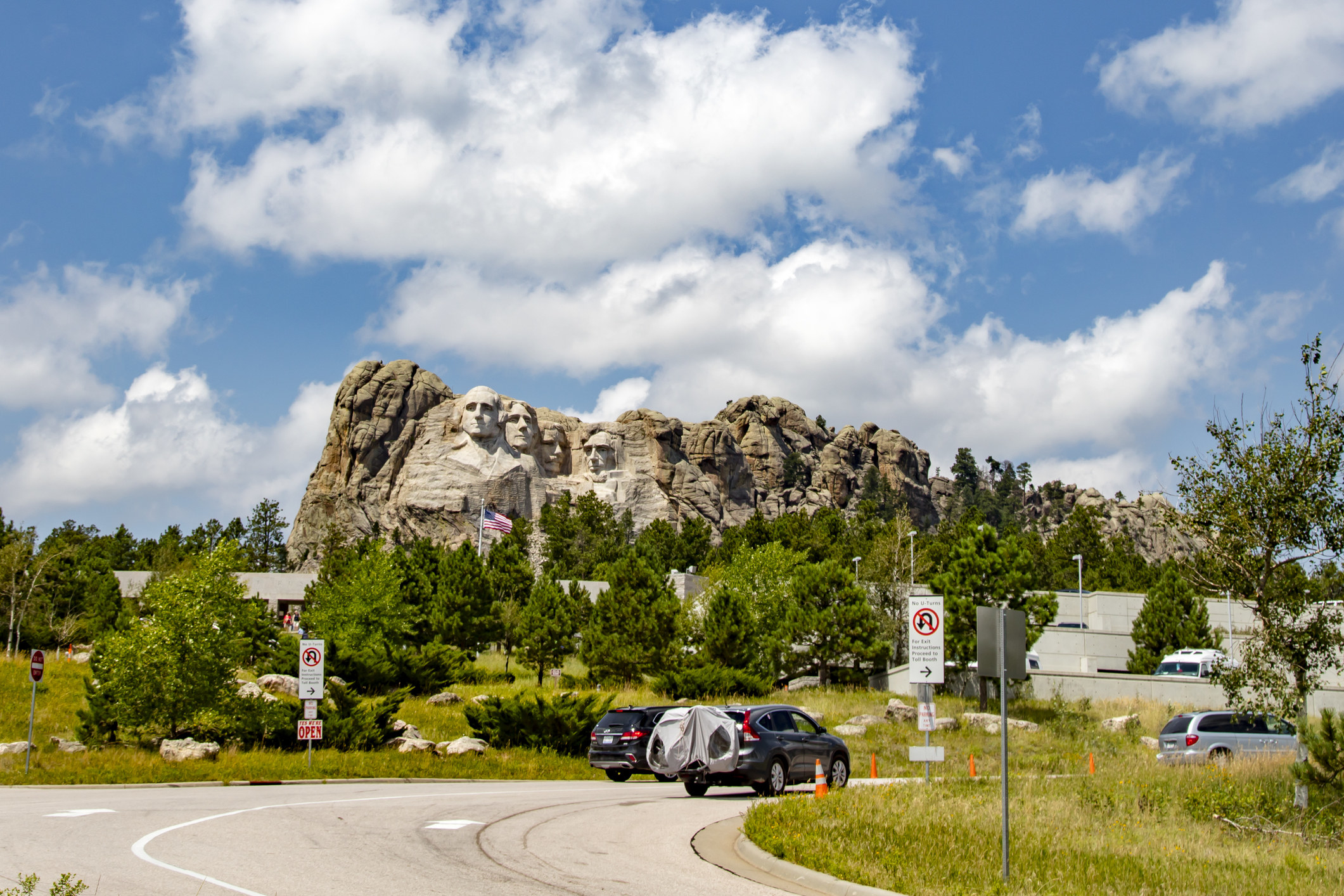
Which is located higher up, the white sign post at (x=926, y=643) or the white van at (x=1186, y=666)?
the white sign post at (x=926, y=643)

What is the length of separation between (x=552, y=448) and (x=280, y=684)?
73.3 meters

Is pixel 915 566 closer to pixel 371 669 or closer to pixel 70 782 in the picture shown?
pixel 371 669

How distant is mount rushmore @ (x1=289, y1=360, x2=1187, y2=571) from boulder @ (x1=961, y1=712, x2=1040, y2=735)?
69368mm

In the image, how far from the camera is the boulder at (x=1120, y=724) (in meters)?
37.3

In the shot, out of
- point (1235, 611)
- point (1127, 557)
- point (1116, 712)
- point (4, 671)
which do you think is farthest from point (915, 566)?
point (4, 671)

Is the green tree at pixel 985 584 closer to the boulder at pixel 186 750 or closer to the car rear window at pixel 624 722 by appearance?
the car rear window at pixel 624 722

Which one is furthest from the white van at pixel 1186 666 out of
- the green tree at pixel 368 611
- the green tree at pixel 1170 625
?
the green tree at pixel 368 611

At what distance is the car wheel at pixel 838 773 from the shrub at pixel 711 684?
22.0m

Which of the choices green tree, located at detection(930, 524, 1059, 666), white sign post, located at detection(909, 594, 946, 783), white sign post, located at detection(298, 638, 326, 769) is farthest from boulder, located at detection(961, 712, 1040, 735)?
white sign post, located at detection(298, 638, 326, 769)

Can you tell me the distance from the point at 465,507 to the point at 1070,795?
9012cm

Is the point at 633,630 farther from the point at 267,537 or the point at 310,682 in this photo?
the point at 267,537

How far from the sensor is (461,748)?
25609 mm

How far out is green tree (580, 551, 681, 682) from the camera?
46.3m

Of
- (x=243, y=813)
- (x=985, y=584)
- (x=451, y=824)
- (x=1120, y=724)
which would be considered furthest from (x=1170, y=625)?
(x=243, y=813)
